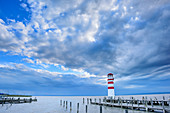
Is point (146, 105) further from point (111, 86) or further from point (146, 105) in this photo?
point (111, 86)

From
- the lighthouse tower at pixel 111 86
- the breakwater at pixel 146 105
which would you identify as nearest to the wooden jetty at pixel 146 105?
the breakwater at pixel 146 105

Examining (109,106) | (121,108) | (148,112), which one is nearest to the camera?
(148,112)

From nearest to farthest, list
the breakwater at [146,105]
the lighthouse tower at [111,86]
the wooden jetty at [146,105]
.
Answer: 1. the wooden jetty at [146,105]
2. the breakwater at [146,105]
3. the lighthouse tower at [111,86]

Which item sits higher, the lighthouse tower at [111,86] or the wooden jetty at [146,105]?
the lighthouse tower at [111,86]

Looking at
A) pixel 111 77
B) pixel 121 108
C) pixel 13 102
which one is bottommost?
pixel 13 102

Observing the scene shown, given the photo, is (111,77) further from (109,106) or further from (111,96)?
(109,106)

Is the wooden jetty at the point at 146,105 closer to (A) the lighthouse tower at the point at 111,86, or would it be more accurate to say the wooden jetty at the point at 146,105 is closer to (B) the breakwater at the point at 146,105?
(B) the breakwater at the point at 146,105

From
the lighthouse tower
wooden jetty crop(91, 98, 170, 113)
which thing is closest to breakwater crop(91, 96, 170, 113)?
wooden jetty crop(91, 98, 170, 113)

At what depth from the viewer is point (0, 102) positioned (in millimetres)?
50188

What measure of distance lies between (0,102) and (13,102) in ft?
15.7

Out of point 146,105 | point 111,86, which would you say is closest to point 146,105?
point 146,105

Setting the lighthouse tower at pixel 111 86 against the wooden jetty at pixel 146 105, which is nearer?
the wooden jetty at pixel 146 105

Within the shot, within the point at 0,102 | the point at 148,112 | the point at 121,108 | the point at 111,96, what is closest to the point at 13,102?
the point at 0,102

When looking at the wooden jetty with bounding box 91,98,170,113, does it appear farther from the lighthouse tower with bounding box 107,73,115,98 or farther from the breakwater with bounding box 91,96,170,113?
the lighthouse tower with bounding box 107,73,115,98
